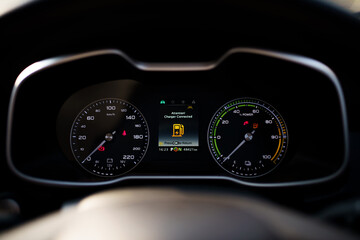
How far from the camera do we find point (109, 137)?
265 cm

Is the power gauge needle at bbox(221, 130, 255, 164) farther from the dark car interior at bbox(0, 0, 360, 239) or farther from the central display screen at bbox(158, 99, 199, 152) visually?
the central display screen at bbox(158, 99, 199, 152)

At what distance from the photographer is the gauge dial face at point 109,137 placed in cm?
263

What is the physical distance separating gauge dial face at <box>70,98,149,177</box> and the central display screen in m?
0.13

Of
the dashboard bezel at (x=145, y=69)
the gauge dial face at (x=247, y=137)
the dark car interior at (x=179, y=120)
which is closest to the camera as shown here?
the dark car interior at (x=179, y=120)

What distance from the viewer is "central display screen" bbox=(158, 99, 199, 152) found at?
2.64 meters

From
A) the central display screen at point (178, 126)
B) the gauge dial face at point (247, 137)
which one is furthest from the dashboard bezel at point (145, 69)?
the central display screen at point (178, 126)

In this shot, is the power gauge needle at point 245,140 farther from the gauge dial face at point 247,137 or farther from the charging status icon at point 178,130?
the charging status icon at point 178,130

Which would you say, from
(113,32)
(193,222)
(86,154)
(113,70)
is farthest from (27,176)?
(193,222)

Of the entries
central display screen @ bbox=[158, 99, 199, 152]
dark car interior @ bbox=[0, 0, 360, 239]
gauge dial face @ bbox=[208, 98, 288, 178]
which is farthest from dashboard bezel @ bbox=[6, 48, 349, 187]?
central display screen @ bbox=[158, 99, 199, 152]

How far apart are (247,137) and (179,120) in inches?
18.6

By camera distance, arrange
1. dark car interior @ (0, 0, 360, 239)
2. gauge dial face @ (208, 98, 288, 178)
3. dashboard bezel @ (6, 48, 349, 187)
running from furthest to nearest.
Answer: gauge dial face @ (208, 98, 288, 178)
dashboard bezel @ (6, 48, 349, 187)
dark car interior @ (0, 0, 360, 239)

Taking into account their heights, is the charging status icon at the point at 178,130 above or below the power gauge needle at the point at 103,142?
above

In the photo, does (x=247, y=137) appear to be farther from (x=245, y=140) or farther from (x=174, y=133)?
(x=174, y=133)

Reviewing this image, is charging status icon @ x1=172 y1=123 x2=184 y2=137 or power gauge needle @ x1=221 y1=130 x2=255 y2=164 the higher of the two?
charging status icon @ x1=172 y1=123 x2=184 y2=137
